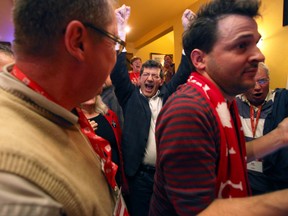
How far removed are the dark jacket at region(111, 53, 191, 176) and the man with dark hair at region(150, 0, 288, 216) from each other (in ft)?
2.56

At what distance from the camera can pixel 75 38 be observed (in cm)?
56

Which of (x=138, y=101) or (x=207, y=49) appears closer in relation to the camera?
(x=207, y=49)

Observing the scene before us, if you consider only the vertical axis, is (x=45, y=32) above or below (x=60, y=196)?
above

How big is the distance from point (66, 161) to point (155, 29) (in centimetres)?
649

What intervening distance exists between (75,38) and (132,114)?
4.48ft

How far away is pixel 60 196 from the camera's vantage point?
436mm

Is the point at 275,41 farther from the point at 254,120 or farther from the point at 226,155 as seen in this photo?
the point at 226,155

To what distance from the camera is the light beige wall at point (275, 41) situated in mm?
2970

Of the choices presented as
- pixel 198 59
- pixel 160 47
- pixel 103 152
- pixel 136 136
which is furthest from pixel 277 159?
pixel 160 47

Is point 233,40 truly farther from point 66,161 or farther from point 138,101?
point 138,101

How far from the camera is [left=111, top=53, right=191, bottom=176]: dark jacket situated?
5.94 ft

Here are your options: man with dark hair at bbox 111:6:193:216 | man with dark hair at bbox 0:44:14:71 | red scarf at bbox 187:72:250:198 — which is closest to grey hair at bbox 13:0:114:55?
red scarf at bbox 187:72:250:198

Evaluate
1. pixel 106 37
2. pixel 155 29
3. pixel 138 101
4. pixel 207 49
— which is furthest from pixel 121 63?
pixel 155 29

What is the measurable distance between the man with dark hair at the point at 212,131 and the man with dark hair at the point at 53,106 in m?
0.21
